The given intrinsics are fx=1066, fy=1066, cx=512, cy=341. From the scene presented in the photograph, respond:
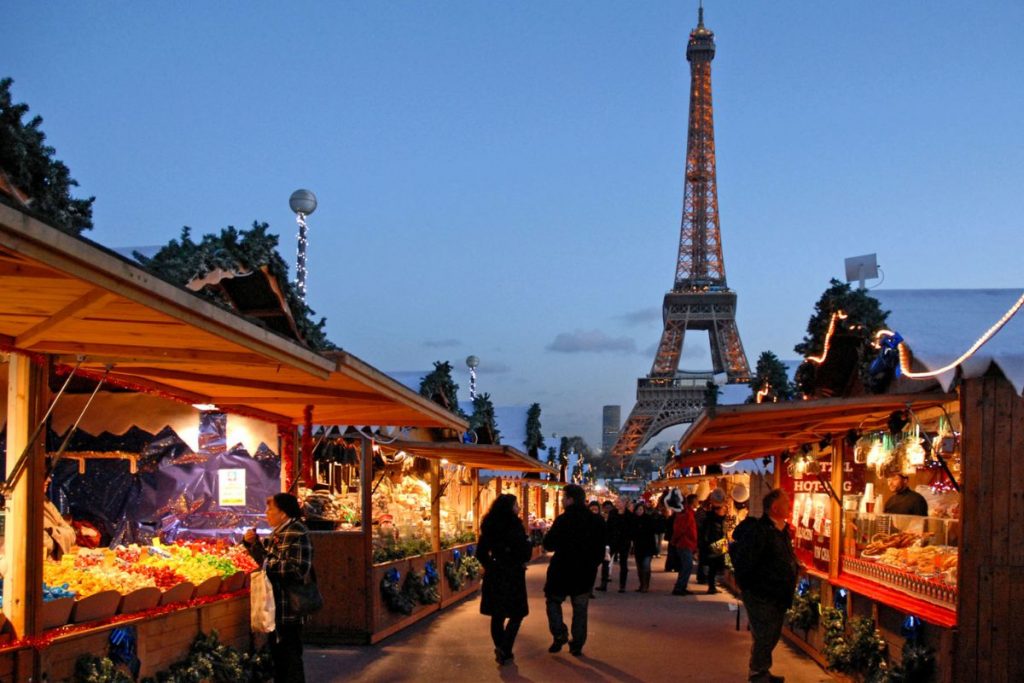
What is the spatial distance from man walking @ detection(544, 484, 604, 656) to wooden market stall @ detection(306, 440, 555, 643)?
188 centimetres

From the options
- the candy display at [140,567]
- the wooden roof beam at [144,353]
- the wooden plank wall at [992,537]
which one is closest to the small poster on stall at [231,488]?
the candy display at [140,567]

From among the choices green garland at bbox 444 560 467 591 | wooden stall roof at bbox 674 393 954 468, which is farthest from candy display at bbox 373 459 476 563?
wooden stall roof at bbox 674 393 954 468

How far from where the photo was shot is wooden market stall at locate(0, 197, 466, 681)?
3.97 m

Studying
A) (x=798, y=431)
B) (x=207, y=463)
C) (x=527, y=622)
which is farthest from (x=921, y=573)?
(x=207, y=463)

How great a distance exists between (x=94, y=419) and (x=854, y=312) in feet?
23.0

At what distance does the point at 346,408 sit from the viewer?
391 inches

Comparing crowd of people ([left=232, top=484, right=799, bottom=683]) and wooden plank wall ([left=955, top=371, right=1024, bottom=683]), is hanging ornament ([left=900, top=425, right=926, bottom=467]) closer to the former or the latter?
crowd of people ([left=232, top=484, right=799, bottom=683])

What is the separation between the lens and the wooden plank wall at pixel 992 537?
6.21 meters

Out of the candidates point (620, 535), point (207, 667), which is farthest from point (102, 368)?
point (620, 535)

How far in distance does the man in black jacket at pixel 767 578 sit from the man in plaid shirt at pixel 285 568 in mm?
3106

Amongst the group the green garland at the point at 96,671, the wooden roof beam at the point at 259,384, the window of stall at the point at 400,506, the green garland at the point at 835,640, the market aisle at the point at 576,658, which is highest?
the wooden roof beam at the point at 259,384

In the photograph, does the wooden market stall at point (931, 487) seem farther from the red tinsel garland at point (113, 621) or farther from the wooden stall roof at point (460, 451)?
the wooden stall roof at point (460, 451)

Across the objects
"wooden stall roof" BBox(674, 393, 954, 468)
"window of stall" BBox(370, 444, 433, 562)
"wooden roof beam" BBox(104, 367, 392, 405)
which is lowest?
"window of stall" BBox(370, 444, 433, 562)

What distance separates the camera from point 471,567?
1691cm
